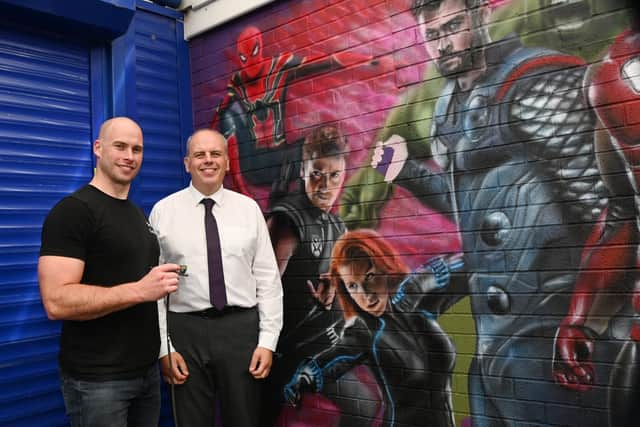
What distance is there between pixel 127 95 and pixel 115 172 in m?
1.41

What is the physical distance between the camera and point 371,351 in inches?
123

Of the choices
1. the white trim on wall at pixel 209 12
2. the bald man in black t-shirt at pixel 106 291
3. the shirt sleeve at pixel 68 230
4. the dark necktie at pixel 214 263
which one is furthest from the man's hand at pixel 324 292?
the white trim on wall at pixel 209 12

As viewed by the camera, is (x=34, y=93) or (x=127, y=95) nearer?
(x=34, y=93)

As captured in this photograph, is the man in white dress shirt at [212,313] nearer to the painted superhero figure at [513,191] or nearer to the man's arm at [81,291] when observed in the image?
the man's arm at [81,291]

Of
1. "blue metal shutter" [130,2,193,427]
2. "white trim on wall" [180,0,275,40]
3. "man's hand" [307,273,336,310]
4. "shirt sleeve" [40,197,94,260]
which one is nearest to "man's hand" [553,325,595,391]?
"man's hand" [307,273,336,310]

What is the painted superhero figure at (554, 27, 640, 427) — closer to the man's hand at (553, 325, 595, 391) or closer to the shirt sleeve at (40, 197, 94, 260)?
the man's hand at (553, 325, 595, 391)

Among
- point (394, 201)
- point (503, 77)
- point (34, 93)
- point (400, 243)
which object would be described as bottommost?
point (400, 243)

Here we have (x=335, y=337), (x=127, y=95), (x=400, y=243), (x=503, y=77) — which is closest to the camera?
(x=503, y=77)

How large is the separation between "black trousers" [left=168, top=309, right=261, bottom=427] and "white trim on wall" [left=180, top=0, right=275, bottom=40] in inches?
84.8

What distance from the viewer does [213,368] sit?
2873mm

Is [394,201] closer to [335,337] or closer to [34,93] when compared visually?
[335,337]

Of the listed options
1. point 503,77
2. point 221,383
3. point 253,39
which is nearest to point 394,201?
point 503,77

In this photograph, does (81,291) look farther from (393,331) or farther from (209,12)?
(209,12)

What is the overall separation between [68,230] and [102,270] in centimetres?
23
